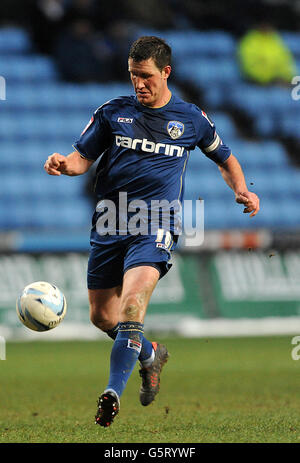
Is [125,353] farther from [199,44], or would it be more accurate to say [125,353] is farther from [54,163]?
[199,44]

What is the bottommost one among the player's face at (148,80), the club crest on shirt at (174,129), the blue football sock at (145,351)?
the blue football sock at (145,351)

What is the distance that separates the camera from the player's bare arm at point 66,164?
538 cm

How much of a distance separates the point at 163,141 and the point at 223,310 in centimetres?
696

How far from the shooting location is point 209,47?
18.8 meters

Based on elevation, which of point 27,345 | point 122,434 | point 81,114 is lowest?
point 122,434

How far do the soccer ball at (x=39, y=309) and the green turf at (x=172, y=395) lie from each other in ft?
2.12

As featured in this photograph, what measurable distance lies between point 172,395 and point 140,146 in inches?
96.6

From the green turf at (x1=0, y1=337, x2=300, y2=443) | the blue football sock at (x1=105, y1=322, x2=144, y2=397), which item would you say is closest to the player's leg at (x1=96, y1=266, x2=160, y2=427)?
the blue football sock at (x1=105, y1=322, x2=144, y2=397)

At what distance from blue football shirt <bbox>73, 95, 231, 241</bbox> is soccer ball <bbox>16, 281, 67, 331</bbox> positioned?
0.64 meters

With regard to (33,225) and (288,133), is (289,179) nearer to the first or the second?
(288,133)

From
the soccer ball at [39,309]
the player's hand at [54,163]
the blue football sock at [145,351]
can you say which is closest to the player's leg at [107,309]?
the blue football sock at [145,351]

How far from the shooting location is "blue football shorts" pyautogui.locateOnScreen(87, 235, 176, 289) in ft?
18.1

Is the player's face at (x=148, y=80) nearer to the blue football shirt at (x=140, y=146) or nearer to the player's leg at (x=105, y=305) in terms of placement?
the blue football shirt at (x=140, y=146)

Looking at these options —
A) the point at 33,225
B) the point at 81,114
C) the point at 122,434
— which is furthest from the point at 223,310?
the point at 122,434
